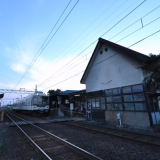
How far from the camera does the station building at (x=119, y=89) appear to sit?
985cm

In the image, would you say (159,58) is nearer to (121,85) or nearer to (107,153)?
(121,85)

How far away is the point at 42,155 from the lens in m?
4.70

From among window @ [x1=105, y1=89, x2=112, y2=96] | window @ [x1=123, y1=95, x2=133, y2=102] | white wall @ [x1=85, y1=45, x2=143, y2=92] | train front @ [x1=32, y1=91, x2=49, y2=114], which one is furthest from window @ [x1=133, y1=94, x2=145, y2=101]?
train front @ [x1=32, y1=91, x2=49, y2=114]

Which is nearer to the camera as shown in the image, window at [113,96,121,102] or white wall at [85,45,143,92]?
white wall at [85,45,143,92]

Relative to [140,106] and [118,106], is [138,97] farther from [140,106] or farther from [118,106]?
[118,106]

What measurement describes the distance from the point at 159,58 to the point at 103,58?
20.6 ft

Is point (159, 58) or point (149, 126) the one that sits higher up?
point (159, 58)

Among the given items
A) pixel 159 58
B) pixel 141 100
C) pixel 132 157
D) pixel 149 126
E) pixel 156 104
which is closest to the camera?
pixel 132 157

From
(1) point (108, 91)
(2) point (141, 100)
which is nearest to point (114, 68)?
(1) point (108, 91)

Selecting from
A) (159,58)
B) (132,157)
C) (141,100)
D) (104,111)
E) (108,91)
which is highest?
(159,58)

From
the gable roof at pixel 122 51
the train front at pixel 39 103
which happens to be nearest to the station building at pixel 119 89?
the gable roof at pixel 122 51

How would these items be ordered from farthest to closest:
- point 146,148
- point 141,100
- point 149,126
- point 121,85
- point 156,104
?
point 121,85, point 156,104, point 141,100, point 149,126, point 146,148

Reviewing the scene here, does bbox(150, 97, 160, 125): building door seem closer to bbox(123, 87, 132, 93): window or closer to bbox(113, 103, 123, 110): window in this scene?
bbox(123, 87, 132, 93): window

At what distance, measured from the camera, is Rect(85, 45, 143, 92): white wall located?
10.5m
